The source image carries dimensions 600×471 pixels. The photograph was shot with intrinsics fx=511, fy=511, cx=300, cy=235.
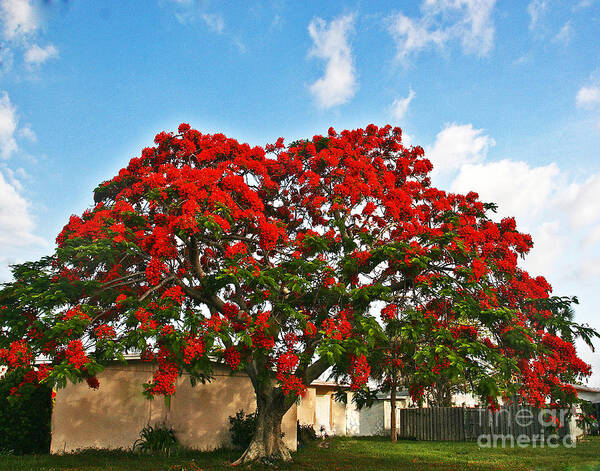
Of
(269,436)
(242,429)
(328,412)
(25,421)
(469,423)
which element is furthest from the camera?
(328,412)

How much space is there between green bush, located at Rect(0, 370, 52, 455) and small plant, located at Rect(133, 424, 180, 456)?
2.61 metres

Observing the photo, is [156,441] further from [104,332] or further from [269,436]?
[104,332]

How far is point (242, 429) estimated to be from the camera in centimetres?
1630

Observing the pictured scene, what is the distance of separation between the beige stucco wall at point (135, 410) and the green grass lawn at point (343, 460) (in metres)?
0.61

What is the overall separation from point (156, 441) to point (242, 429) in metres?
2.74

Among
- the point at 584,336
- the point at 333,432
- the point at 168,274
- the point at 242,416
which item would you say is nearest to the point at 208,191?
the point at 168,274

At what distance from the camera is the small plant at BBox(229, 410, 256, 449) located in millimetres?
16234

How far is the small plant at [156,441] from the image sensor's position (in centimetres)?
1477

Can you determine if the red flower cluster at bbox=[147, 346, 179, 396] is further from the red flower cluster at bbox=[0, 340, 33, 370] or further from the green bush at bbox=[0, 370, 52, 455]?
the green bush at bbox=[0, 370, 52, 455]

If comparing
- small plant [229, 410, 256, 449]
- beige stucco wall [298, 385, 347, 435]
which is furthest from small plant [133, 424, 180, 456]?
beige stucco wall [298, 385, 347, 435]

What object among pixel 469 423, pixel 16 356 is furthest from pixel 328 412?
pixel 16 356

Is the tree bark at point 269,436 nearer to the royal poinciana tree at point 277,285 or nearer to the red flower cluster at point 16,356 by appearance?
the royal poinciana tree at point 277,285

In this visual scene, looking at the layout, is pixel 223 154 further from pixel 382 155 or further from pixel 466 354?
pixel 466 354

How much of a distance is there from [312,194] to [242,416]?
773 cm
